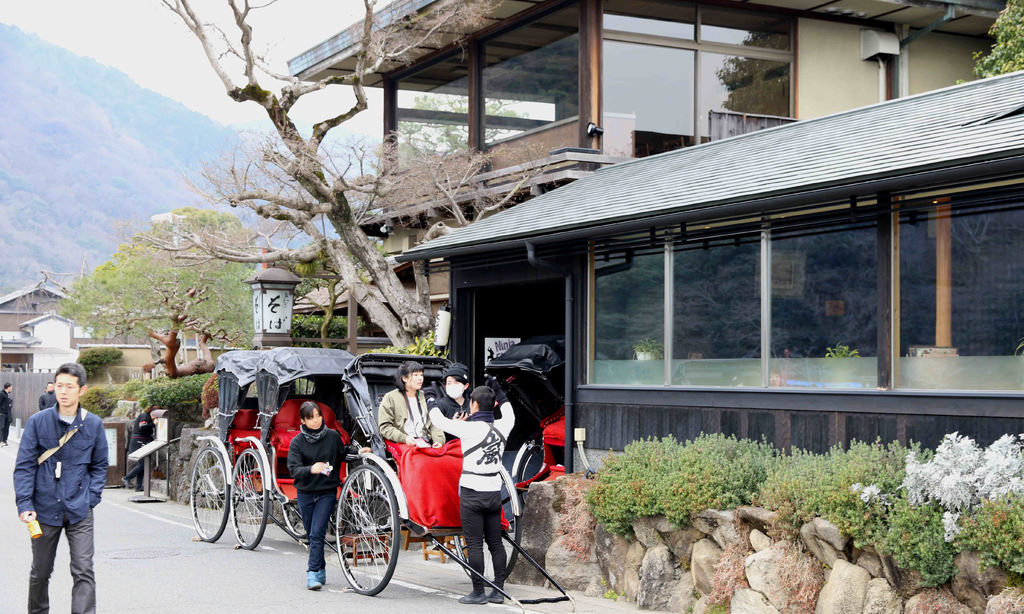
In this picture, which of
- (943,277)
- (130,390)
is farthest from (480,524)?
(130,390)

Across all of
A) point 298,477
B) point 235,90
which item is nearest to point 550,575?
point 298,477

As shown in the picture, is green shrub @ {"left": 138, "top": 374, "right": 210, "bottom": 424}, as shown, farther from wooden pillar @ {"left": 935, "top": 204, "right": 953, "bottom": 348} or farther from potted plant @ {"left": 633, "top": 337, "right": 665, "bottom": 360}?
wooden pillar @ {"left": 935, "top": 204, "right": 953, "bottom": 348}

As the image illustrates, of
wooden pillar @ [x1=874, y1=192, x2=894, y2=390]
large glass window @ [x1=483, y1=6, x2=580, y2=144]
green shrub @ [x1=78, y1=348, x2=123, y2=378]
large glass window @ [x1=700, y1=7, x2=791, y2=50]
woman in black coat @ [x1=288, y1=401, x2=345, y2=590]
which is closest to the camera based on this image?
wooden pillar @ [x1=874, y1=192, x2=894, y2=390]

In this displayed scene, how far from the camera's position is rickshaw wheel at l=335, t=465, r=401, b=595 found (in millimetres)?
9937

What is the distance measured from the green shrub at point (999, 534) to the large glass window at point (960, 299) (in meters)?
2.11

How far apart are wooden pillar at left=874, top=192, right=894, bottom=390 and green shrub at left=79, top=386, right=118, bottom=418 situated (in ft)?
81.1

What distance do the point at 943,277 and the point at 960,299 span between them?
24 centimetres

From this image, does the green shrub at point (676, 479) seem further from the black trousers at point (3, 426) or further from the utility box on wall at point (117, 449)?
the black trousers at point (3, 426)

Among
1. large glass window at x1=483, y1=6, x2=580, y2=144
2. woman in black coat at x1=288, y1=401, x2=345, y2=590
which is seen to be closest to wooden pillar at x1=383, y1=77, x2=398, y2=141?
large glass window at x1=483, y1=6, x2=580, y2=144

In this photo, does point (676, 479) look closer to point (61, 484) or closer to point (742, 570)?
point (742, 570)

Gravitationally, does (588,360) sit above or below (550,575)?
above

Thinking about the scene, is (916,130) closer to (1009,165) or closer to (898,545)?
(1009,165)

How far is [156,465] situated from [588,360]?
38.3ft

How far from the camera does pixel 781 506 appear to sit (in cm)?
826
